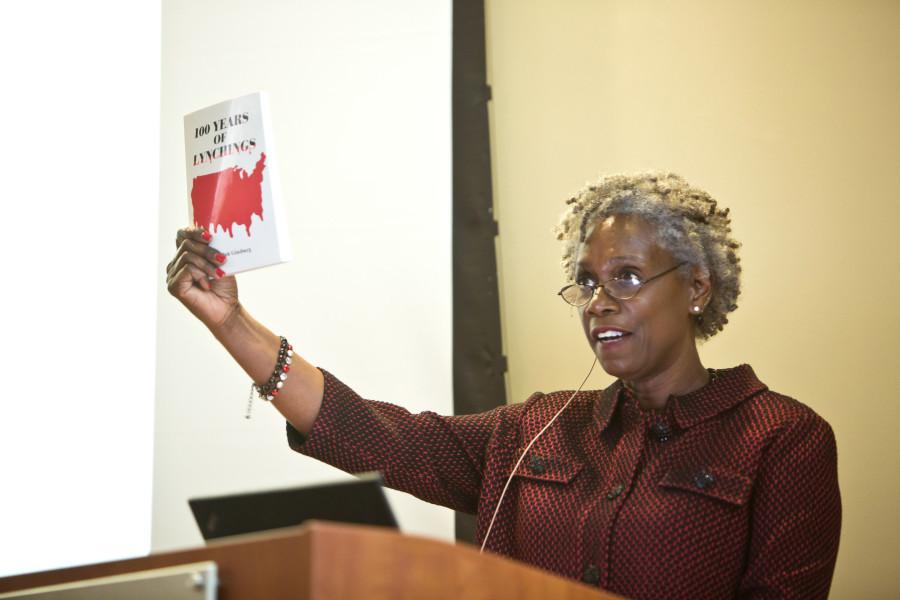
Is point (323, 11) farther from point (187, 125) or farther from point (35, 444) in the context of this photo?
point (35, 444)

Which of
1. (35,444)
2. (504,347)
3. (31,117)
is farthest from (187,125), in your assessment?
(504,347)

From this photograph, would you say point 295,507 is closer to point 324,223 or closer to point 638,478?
point 638,478

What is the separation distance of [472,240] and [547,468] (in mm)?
947

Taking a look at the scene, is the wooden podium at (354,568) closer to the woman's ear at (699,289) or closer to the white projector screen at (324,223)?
the woman's ear at (699,289)

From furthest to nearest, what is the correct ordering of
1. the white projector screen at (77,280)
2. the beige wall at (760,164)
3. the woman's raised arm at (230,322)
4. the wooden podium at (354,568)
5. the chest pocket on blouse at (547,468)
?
the beige wall at (760,164), the white projector screen at (77,280), the chest pocket on blouse at (547,468), the woman's raised arm at (230,322), the wooden podium at (354,568)

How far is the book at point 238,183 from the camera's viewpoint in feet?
5.92

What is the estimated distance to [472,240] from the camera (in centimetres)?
282

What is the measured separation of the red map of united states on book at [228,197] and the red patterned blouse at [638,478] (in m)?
0.41

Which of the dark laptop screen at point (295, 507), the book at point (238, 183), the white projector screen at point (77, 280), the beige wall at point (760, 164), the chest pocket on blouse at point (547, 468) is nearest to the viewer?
the dark laptop screen at point (295, 507)

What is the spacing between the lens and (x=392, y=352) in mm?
2734

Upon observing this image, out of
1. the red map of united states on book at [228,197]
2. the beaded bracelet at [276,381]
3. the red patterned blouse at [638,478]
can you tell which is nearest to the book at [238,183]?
the red map of united states on book at [228,197]

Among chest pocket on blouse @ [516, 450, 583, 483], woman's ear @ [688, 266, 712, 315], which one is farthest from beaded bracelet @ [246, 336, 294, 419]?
woman's ear @ [688, 266, 712, 315]

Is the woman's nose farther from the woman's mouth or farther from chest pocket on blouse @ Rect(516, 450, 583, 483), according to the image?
chest pocket on blouse @ Rect(516, 450, 583, 483)

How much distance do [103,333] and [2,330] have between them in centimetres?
24
